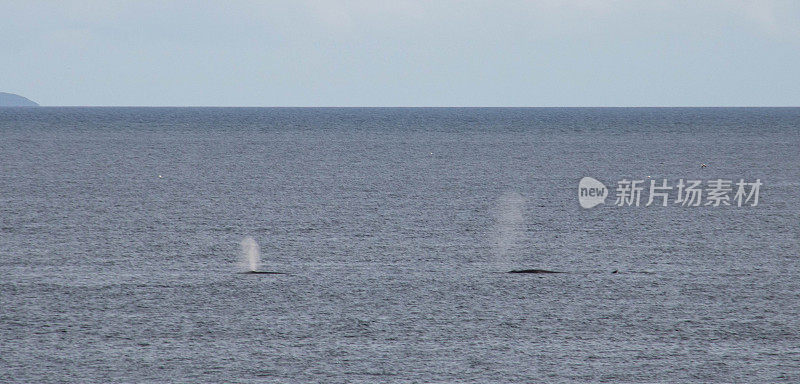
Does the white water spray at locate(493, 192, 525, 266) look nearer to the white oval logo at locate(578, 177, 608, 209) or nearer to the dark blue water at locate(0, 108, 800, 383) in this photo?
the dark blue water at locate(0, 108, 800, 383)

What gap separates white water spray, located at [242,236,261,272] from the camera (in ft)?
51.8

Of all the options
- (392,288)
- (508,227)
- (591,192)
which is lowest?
(392,288)

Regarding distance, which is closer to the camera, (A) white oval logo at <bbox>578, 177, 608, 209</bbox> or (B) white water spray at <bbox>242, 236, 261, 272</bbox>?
(B) white water spray at <bbox>242, 236, 261, 272</bbox>

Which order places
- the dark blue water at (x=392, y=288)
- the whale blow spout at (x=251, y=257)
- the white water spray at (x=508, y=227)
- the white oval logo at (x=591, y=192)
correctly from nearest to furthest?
the dark blue water at (x=392, y=288), the whale blow spout at (x=251, y=257), the white water spray at (x=508, y=227), the white oval logo at (x=591, y=192)

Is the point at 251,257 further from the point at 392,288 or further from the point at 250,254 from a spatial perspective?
the point at 392,288

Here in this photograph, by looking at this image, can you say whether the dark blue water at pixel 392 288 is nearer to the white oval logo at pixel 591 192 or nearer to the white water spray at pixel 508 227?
the white water spray at pixel 508 227

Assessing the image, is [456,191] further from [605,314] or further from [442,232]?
[605,314]

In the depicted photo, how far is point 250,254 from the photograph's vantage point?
1708cm

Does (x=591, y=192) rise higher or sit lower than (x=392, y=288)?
higher

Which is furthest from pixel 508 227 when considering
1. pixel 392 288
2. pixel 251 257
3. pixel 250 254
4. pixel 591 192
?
pixel 591 192

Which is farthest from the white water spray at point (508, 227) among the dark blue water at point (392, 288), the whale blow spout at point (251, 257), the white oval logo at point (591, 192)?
the whale blow spout at point (251, 257)

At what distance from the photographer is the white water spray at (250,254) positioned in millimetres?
15780

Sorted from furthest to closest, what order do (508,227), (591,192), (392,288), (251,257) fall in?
(591,192), (508,227), (251,257), (392,288)

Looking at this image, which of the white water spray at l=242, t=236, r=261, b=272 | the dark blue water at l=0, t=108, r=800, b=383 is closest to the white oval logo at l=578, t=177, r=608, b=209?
the dark blue water at l=0, t=108, r=800, b=383
